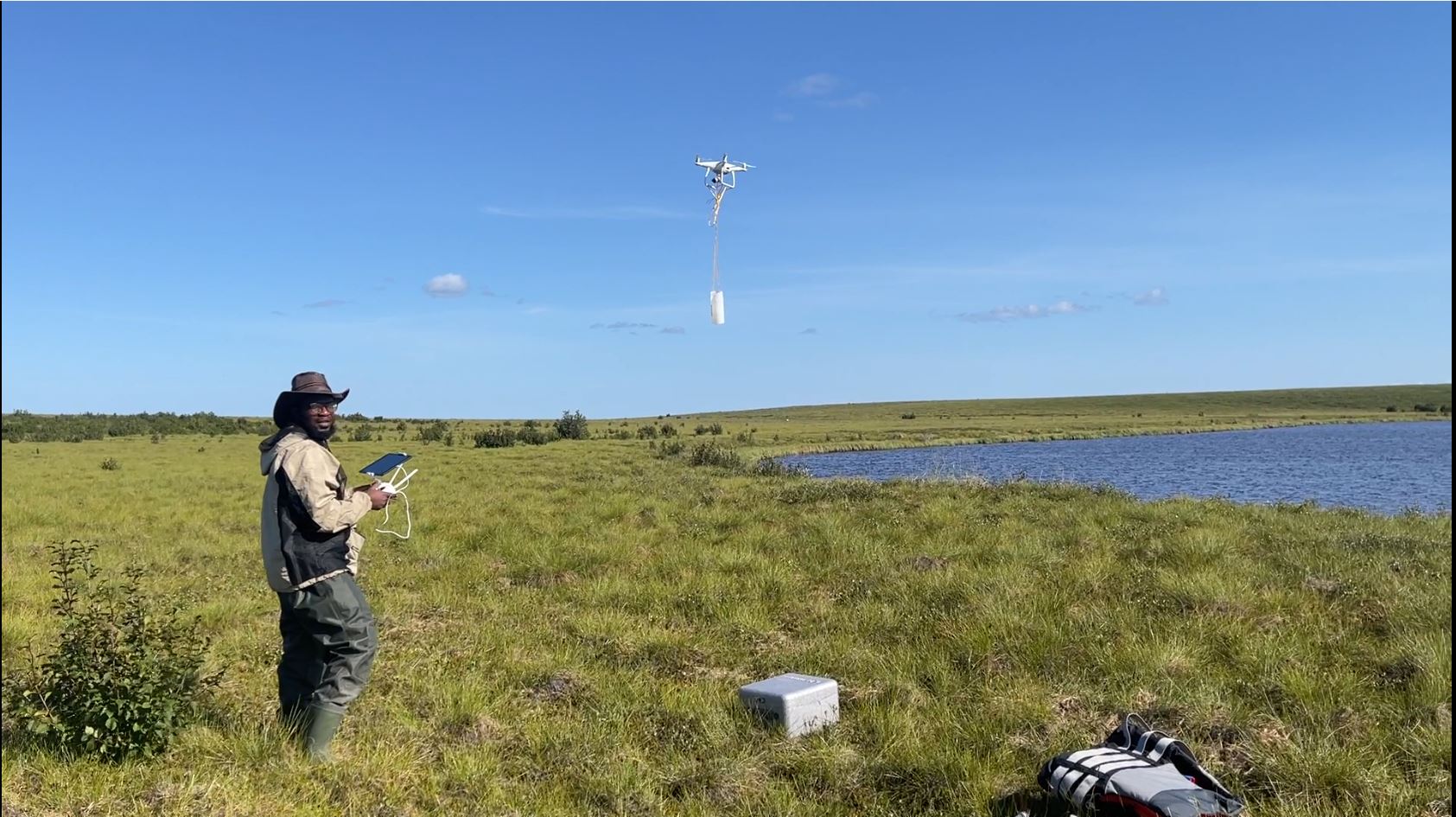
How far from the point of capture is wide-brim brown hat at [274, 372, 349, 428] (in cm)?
555

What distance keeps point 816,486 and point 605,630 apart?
12210 mm

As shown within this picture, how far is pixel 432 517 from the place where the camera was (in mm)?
17312

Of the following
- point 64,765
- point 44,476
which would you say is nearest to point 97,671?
point 64,765

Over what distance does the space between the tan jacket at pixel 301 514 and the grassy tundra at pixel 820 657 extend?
1234 mm

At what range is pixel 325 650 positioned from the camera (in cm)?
561

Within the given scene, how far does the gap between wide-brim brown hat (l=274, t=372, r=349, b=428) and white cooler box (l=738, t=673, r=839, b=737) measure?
3478mm

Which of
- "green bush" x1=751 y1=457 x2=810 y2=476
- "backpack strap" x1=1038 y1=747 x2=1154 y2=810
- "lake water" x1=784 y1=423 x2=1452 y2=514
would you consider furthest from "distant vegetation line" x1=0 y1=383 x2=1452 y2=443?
"backpack strap" x1=1038 y1=747 x2=1154 y2=810

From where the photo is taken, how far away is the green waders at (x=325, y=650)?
549 cm

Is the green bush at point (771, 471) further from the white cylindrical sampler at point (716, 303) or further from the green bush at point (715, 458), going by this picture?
the white cylindrical sampler at point (716, 303)

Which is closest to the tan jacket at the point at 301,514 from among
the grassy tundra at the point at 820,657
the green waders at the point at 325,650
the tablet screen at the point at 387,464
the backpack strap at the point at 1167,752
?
the green waders at the point at 325,650

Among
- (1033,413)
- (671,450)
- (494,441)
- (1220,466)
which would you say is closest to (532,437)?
(494,441)

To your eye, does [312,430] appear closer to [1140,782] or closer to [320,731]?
[320,731]

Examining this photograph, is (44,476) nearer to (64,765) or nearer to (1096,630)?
(64,765)

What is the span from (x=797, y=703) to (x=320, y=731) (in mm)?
3045
